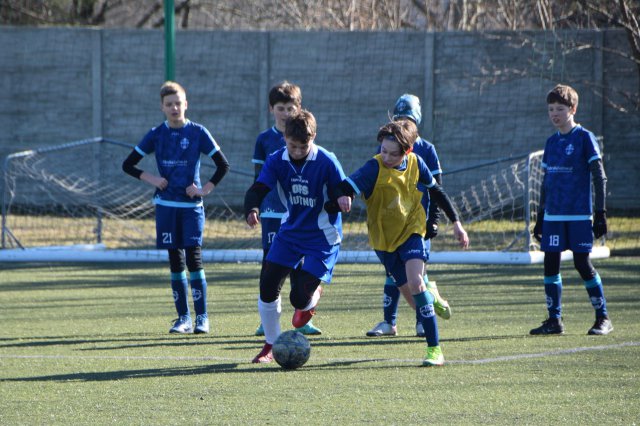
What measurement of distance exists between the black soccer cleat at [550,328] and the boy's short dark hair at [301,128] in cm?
249

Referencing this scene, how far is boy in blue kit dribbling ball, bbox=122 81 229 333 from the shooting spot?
346 inches

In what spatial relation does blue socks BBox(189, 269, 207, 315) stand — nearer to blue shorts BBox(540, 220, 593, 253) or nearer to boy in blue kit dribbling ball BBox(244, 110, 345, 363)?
boy in blue kit dribbling ball BBox(244, 110, 345, 363)

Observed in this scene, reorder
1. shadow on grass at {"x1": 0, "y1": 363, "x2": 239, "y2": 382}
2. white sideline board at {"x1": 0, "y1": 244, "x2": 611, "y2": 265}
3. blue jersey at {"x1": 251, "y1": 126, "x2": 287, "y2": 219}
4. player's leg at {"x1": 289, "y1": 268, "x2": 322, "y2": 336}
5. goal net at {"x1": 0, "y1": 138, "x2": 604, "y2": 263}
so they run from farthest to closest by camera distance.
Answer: goal net at {"x1": 0, "y1": 138, "x2": 604, "y2": 263} → white sideline board at {"x1": 0, "y1": 244, "x2": 611, "y2": 265} → blue jersey at {"x1": 251, "y1": 126, "x2": 287, "y2": 219} → player's leg at {"x1": 289, "y1": 268, "x2": 322, "y2": 336} → shadow on grass at {"x1": 0, "y1": 363, "x2": 239, "y2": 382}

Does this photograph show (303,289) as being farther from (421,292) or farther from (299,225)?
(421,292)

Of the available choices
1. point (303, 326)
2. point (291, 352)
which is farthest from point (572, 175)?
point (291, 352)

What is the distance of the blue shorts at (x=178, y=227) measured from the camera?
8.80m

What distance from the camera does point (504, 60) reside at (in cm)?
1983

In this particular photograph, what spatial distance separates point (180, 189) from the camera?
29.0 feet

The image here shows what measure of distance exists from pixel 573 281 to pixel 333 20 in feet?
46.0

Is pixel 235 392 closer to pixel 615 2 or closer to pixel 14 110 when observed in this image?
pixel 615 2

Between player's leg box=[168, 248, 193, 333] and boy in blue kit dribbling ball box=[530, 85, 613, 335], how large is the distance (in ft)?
8.52

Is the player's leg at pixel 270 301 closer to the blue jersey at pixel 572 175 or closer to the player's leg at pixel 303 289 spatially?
the player's leg at pixel 303 289

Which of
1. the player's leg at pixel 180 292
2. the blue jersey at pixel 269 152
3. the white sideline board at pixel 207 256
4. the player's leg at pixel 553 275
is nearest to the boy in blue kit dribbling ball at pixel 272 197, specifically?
the blue jersey at pixel 269 152

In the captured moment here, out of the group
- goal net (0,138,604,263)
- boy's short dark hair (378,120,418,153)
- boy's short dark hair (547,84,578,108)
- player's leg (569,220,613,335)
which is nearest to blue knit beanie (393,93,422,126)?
boy's short dark hair (547,84,578,108)
